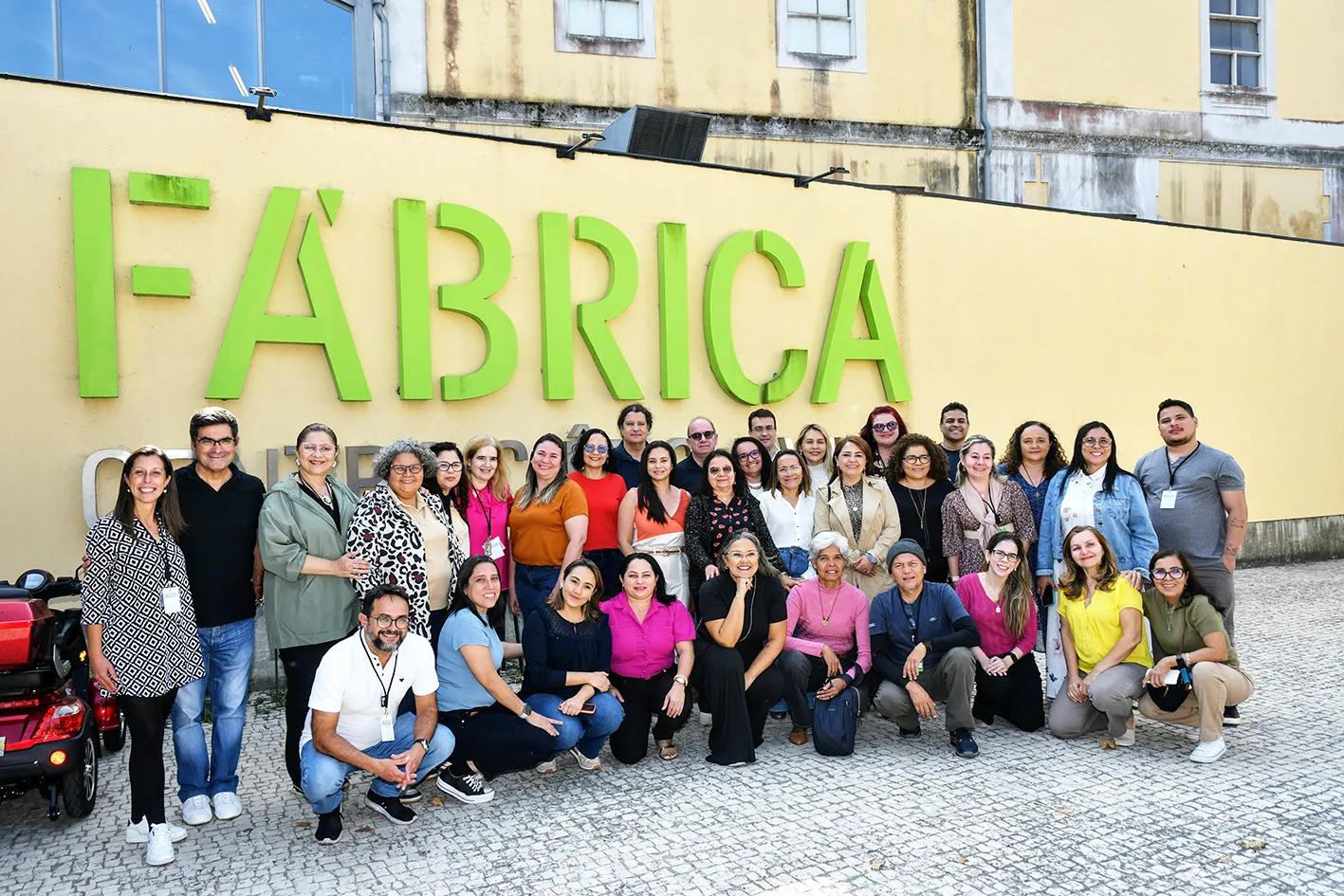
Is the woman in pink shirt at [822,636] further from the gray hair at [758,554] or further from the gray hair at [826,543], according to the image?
the gray hair at [758,554]

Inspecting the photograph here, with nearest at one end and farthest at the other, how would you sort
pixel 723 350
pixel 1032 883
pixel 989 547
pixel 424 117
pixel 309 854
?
pixel 1032 883 → pixel 309 854 → pixel 989 547 → pixel 723 350 → pixel 424 117

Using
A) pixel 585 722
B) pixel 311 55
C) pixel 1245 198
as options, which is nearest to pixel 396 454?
pixel 585 722

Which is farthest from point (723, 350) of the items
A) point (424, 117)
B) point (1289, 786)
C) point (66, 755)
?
point (66, 755)

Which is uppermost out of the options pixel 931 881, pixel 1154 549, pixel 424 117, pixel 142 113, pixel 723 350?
pixel 424 117

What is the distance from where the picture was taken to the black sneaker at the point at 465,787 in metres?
4.47

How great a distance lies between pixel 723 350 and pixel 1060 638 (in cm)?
373

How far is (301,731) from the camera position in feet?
14.4

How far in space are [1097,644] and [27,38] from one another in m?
9.37

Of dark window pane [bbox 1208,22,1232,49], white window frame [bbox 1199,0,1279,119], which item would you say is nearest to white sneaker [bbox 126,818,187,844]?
white window frame [bbox 1199,0,1279,119]

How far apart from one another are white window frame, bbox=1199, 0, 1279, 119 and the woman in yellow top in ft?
33.5

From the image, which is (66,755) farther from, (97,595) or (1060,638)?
(1060,638)

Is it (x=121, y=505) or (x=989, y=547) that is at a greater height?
(x=121, y=505)

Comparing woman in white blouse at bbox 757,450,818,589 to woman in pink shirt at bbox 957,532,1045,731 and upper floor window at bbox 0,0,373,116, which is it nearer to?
woman in pink shirt at bbox 957,532,1045,731

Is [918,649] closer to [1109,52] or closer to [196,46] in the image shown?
[196,46]
